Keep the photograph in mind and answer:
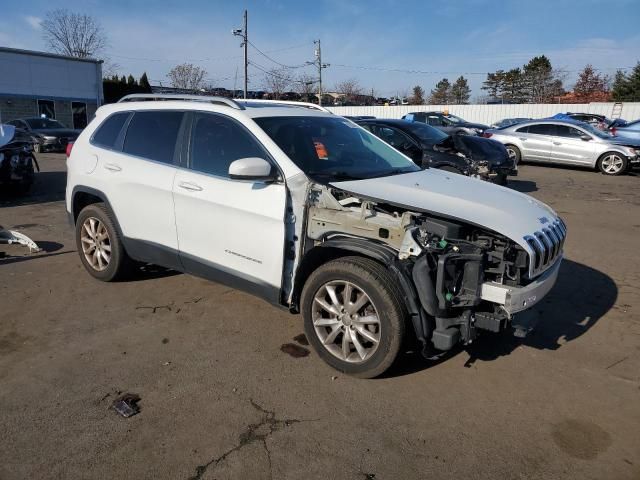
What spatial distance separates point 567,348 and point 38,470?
12.4ft

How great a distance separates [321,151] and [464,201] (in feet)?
4.25

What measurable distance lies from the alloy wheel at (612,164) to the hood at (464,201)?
13.4 metres

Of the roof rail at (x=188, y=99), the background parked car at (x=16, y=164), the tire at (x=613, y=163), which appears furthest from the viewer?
the tire at (x=613, y=163)

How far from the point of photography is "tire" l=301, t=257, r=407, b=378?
3291 mm

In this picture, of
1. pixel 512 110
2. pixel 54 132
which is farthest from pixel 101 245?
pixel 512 110

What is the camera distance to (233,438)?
2.94 m

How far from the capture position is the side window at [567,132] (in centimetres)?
1608

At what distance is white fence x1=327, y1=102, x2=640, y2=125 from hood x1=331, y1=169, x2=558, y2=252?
99.1 feet

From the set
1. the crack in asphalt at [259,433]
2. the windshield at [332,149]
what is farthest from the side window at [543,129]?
the crack in asphalt at [259,433]

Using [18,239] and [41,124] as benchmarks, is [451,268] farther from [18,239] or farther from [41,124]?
[41,124]

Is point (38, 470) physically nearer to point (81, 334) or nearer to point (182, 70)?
point (81, 334)

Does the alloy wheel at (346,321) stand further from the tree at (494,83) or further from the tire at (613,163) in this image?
the tree at (494,83)

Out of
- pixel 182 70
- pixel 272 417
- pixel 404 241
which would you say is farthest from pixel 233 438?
pixel 182 70

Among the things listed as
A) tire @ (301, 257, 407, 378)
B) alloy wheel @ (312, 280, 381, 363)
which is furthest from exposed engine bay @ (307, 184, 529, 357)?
alloy wheel @ (312, 280, 381, 363)
